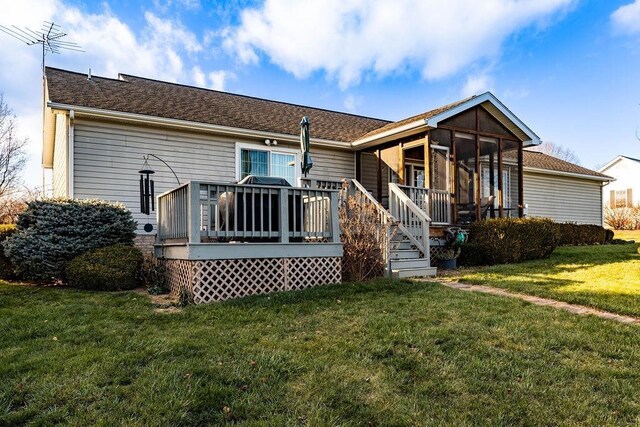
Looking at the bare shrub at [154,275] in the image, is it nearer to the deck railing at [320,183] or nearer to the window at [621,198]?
the deck railing at [320,183]

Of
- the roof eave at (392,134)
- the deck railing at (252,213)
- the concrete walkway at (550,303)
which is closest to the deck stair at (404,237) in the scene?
the concrete walkway at (550,303)

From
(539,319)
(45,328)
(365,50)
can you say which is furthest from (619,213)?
(45,328)

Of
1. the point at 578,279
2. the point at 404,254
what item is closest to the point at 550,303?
the point at 578,279

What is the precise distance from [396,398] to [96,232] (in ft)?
20.8

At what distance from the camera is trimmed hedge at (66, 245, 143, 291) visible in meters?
6.60

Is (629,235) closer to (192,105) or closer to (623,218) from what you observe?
(623,218)

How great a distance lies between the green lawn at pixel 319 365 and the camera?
2641mm

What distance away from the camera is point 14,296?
237 inches

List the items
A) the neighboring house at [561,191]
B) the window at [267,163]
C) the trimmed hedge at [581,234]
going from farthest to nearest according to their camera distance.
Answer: the neighboring house at [561,191]
the trimmed hedge at [581,234]
the window at [267,163]

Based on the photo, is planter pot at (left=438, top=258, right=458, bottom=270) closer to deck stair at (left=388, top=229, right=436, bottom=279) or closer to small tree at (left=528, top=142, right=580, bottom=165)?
deck stair at (left=388, top=229, right=436, bottom=279)

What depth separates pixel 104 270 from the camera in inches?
260

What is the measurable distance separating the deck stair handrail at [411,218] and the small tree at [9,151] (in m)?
21.9

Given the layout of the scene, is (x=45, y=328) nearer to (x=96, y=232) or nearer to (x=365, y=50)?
(x=96, y=232)

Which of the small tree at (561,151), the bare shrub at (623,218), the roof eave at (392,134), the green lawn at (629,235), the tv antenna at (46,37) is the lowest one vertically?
the green lawn at (629,235)
